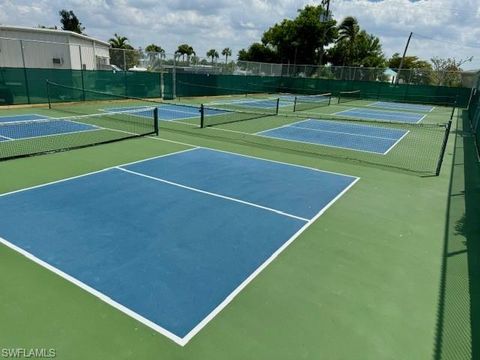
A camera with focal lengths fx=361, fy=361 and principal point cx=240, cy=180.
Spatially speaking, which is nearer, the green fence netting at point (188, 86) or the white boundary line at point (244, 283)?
the white boundary line at point (244, 283)

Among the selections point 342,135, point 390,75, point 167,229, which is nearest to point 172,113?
point 342,135

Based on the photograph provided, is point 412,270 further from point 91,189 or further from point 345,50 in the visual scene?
point 345,50

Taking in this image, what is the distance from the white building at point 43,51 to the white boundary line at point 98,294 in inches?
834

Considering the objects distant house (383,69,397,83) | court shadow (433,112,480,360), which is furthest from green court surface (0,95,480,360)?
distant house (383,69,397,83)

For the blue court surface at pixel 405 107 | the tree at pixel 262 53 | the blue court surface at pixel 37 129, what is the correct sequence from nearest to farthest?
1. the blue court surface at pixel 37 129
2. the blue court surface at pixel 405 107
3. the tree at pixel 262 53

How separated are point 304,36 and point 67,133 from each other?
1694 inches

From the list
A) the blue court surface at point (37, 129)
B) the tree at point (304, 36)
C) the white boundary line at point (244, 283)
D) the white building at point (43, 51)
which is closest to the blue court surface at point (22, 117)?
the blue court surface at point (37, 129)

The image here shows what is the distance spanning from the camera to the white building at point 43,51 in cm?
2423

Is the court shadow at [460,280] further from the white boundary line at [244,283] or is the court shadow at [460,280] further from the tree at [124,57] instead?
the tree at [124,57]

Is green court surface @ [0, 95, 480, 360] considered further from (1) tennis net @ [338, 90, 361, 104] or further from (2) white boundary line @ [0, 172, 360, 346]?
(1) tennis net @ [338, 90, 361, 104]

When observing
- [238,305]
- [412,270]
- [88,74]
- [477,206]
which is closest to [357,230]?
[412,270]

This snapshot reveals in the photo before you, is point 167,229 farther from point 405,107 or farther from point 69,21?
point 69,21

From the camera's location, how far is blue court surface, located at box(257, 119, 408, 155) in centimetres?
1337

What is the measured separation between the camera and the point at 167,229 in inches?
232
